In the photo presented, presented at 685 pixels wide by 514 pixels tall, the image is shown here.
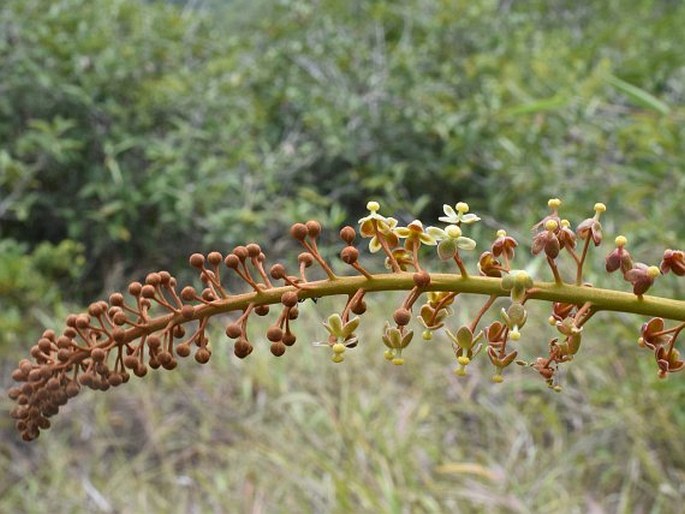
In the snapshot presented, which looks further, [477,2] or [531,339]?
[477,2]

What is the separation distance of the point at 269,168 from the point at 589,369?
2.56m

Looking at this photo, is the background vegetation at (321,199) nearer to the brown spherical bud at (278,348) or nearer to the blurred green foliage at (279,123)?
the blurred green foliage at (279,123)

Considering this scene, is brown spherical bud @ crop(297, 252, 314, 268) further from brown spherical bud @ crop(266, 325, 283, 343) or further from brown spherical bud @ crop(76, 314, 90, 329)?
brown spherical bud @ crop(76, 314, 90, 329)

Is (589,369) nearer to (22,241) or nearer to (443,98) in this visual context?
(443,98)

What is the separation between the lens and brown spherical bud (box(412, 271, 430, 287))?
0.87 meters

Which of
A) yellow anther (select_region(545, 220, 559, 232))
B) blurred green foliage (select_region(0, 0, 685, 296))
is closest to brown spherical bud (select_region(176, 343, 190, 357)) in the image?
yellow anther (select_region(545, 220, 559, 232))

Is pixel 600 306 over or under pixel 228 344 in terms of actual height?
over

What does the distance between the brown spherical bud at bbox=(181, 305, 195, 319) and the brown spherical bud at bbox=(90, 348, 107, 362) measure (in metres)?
0.11

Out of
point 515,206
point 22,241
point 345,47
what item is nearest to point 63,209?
point 22,241

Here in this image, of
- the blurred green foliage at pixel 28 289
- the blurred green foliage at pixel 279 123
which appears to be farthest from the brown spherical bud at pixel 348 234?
the blurred green foliage at pixel 28 289

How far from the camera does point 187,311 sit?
3.19ft

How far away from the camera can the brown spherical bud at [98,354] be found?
102cm

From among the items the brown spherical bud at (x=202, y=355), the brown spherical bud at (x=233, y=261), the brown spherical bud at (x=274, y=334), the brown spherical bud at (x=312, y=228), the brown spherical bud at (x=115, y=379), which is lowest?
the brown spherical bud at (x=115, y=379)

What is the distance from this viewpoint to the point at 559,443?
3.58 meters
